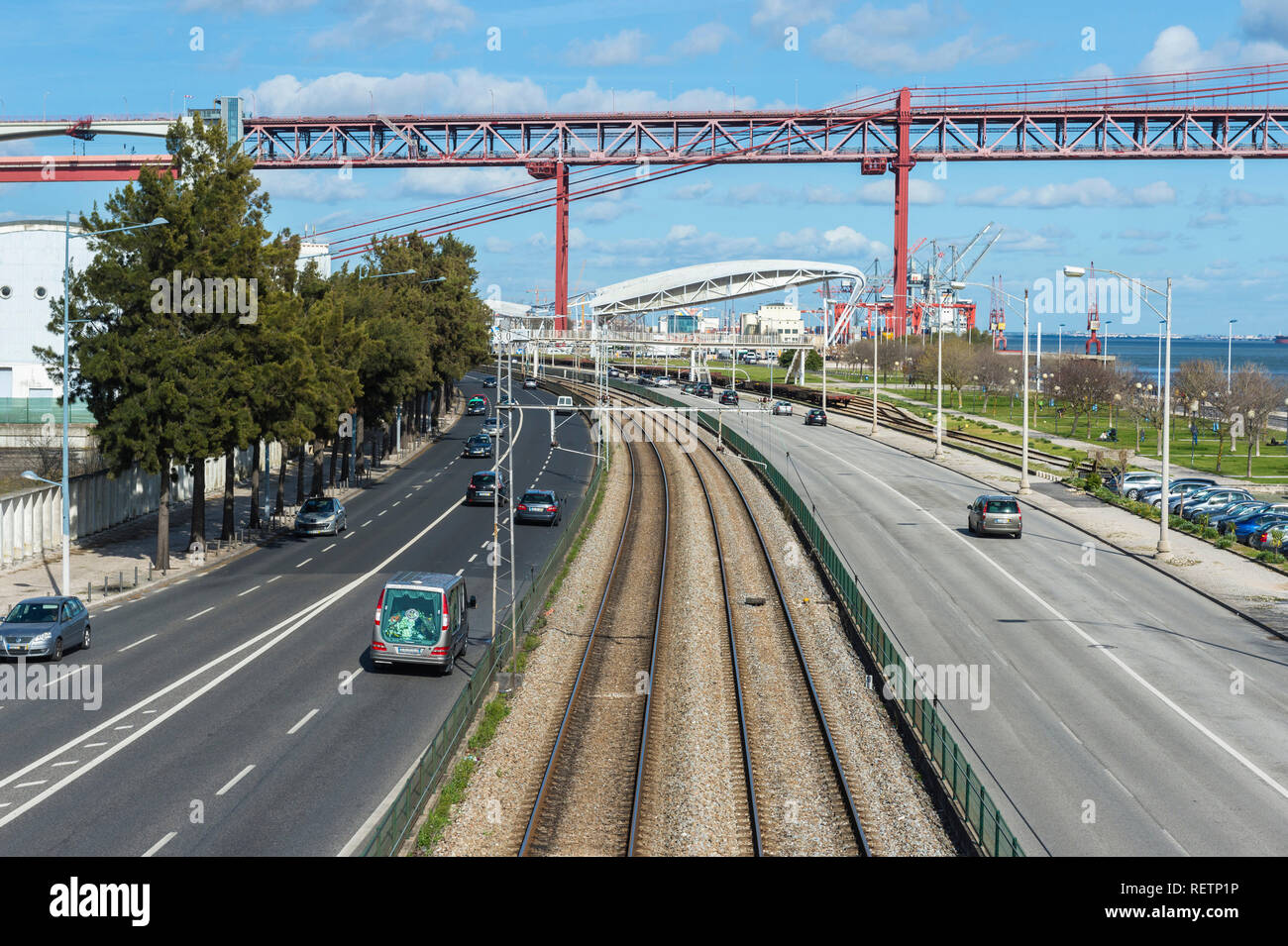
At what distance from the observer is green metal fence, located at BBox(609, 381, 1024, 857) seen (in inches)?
709

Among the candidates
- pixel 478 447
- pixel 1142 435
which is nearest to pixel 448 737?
pixel 478 447

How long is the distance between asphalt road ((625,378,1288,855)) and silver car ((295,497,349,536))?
2009 centimetres

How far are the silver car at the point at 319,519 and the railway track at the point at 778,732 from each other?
16.3 metres

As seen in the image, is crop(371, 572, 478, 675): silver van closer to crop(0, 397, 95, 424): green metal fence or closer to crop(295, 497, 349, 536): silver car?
crop(295, 497, 349, 536): silver car

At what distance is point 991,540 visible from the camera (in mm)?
48844

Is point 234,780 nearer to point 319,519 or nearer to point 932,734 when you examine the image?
point 932,734

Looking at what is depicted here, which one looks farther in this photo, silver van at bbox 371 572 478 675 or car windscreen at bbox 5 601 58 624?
car windscreen at bbox 5 601 58 624

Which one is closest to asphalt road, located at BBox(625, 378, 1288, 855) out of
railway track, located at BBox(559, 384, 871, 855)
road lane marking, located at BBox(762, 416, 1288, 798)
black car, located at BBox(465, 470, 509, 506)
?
road lane marking, located at BBox(762, 416, 1288, 798)

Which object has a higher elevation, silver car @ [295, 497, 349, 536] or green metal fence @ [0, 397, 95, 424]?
green metal fence @ [0, 397, 95, 424]

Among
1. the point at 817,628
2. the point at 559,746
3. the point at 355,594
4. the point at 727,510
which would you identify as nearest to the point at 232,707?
the point at 559,746

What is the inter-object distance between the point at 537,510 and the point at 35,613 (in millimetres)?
26515

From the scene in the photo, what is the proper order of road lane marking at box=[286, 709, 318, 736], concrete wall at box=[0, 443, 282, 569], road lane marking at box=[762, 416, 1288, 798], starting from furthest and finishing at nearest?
concrete wall at box=[0, 443, 282, 569], road lane marking at box=[286, 709, 318, 736], road lane marking at box=[762, 416, 1288, 798]
